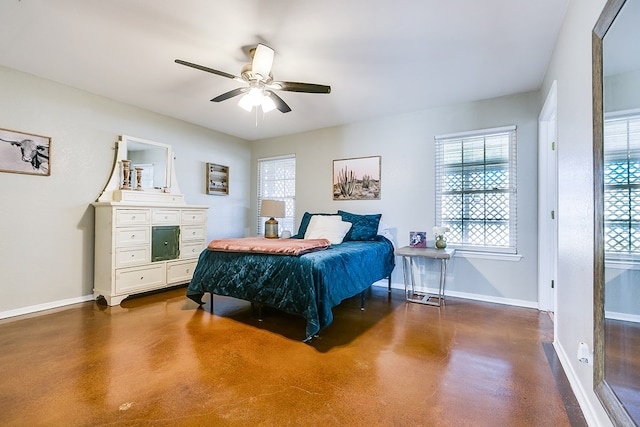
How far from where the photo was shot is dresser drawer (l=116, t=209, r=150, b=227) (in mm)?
3328

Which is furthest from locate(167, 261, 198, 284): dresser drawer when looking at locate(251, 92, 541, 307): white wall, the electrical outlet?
the electrical outlet

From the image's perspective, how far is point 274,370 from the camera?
1.94 metres

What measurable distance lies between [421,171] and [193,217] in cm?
328

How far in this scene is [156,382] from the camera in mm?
1792

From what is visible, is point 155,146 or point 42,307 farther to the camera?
point 155,146

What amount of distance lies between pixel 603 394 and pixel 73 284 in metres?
4.61

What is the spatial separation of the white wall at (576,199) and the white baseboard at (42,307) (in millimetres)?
4620

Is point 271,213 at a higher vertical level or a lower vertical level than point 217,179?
lower

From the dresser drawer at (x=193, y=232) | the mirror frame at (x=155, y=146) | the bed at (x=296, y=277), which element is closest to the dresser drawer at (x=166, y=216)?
the dresser drawer at (x=193, y=232)

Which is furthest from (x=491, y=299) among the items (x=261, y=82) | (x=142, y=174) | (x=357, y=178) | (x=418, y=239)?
(x=142, y=174)

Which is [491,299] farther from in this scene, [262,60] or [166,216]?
[166,216]

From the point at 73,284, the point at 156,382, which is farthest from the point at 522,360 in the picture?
the point at 73,284

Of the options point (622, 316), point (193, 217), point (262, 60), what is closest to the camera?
point (622, 316)

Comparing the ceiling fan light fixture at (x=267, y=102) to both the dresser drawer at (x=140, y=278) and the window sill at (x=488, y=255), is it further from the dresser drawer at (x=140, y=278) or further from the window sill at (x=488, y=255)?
the window sill at (x=488, y=255)
